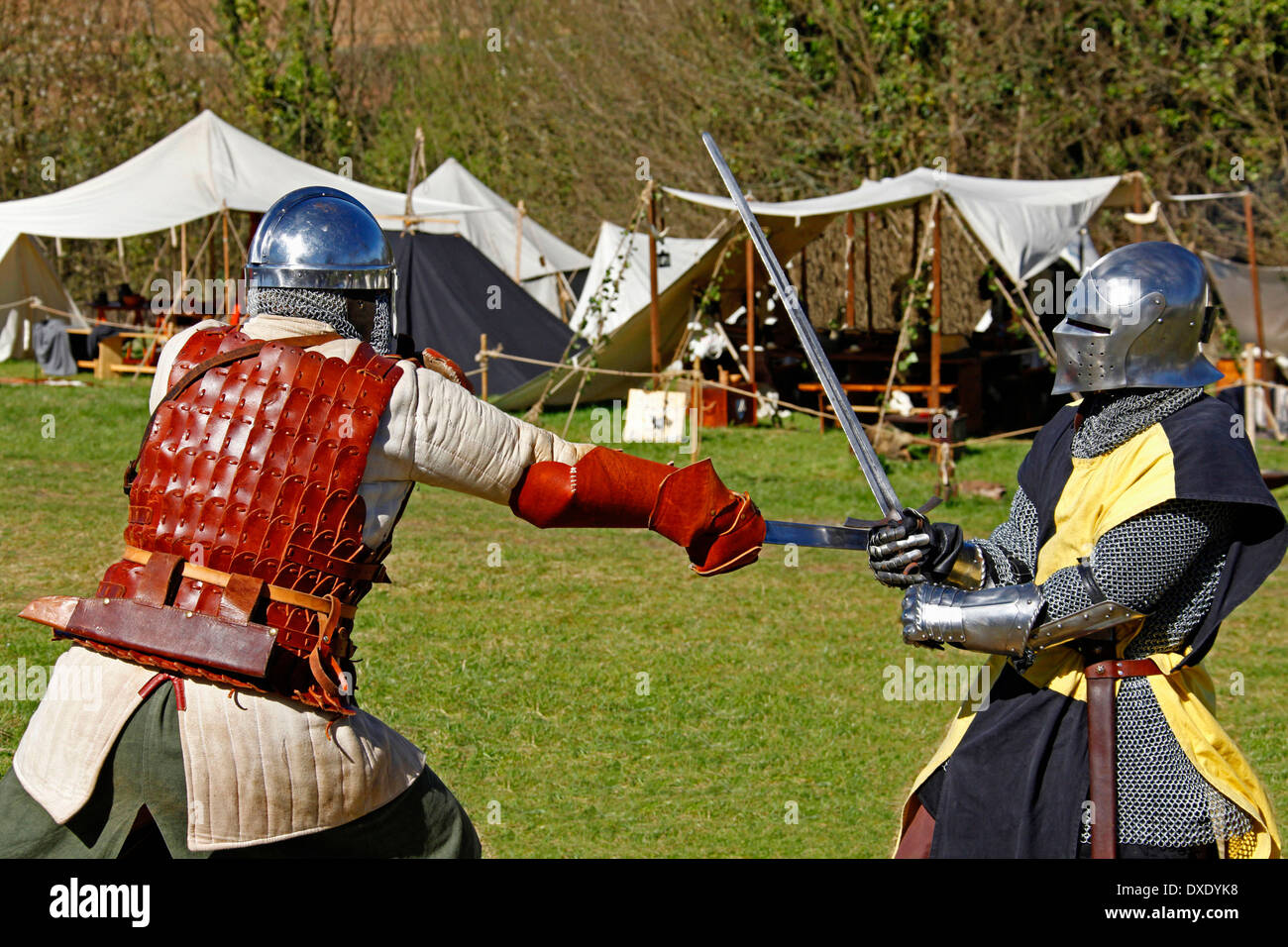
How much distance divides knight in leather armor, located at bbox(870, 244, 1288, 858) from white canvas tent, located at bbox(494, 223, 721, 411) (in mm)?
9174

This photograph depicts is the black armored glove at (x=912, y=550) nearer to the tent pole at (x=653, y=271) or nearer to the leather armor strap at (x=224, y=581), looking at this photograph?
Answer: the leather armor strap at (x=224, y=581)

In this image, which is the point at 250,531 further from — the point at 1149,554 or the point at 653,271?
the point at 653,271

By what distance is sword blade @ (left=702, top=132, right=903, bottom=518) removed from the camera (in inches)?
116

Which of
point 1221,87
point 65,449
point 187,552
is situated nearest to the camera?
point 187,552

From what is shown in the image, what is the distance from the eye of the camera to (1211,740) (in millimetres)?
2711

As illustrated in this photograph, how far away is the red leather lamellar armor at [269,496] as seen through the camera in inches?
97.7

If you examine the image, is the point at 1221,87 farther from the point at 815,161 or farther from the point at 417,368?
the point at 417,368

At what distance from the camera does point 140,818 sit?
259 cm

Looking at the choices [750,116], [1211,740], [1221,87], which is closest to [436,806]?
[1211,740]

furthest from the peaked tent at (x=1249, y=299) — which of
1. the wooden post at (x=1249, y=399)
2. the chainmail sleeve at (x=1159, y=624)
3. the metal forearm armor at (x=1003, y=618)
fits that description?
the metal forearm armor at (x=1003, y=618)

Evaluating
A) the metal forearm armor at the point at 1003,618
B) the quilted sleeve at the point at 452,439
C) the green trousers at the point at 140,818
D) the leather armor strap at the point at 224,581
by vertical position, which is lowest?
the green trousers at the point at 140,818

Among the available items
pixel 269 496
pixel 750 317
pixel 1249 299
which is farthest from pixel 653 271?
pixel 269 496

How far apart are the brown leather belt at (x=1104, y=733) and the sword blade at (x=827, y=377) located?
476 mm
